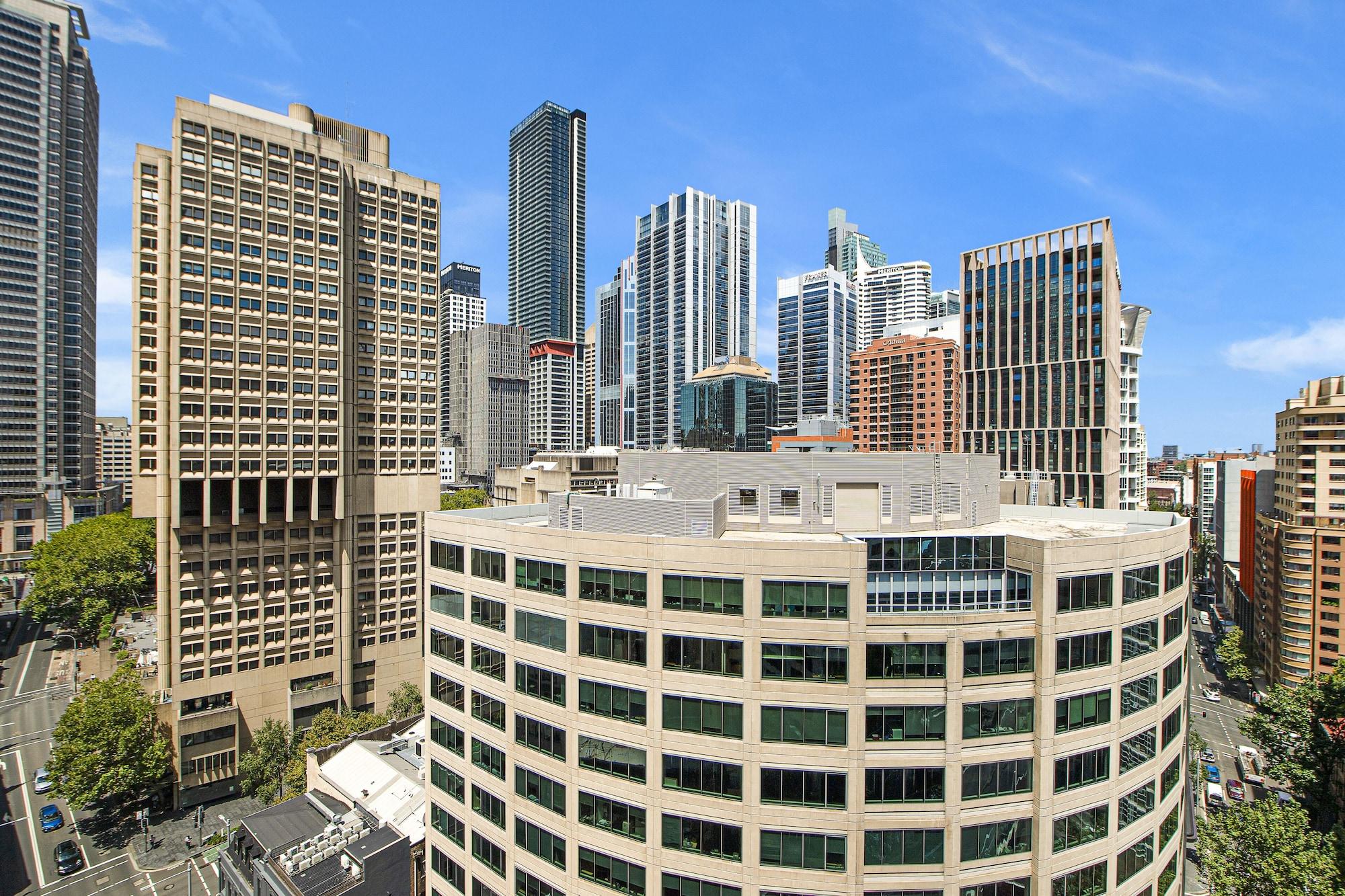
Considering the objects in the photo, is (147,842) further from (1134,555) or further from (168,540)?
(1134,555)

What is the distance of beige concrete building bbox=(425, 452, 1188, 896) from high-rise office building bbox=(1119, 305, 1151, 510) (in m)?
118

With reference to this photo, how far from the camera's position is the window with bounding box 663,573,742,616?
29.8 metres

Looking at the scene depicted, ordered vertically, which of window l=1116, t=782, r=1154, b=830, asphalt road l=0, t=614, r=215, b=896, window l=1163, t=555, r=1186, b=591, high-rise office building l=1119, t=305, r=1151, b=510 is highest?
high-rise office building l=1119, t=305, r=1151, b=510

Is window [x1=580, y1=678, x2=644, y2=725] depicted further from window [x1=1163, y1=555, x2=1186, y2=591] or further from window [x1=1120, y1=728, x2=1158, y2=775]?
window [x1=1163, y1=555, x2=1186, y2=591]

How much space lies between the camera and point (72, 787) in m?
61.9

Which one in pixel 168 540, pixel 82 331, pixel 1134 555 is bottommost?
pixel 168 540

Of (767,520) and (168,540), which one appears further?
(168,540)

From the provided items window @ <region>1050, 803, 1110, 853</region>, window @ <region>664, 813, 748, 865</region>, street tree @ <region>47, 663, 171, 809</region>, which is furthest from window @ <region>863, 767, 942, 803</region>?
street tree @ <region>47, 663, 171, 809</region>

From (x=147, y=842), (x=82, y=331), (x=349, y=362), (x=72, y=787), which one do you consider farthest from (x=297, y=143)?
(x=82, y=331)

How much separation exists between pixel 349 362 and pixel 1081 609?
85209mm

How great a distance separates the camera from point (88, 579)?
110500mm

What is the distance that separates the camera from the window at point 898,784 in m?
28.7

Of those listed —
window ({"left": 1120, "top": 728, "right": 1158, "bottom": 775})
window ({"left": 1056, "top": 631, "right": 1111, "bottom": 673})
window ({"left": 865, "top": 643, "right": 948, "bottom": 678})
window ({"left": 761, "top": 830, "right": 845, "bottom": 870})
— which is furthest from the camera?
window ({"left": 1120, "top": 728, "right": 1158, "bottom": 775})

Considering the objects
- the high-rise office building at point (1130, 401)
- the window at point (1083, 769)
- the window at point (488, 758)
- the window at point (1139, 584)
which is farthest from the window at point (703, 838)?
the high-rise office building at point (1130, 401)
